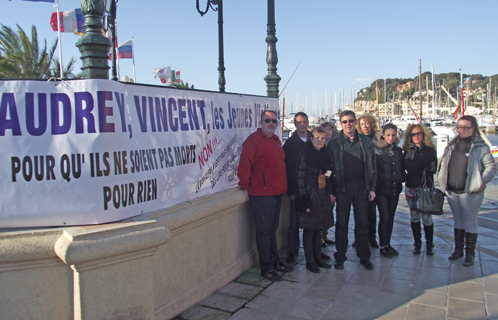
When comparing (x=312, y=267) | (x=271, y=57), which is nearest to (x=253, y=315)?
(x=312, y=267)

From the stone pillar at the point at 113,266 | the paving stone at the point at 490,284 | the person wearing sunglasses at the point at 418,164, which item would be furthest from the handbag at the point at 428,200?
the stone pillar at the point at 113,266

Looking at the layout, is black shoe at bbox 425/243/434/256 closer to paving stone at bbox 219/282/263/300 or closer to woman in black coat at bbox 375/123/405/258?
woman in black coat at bbox 375/123/405/258

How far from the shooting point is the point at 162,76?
26.6 meters

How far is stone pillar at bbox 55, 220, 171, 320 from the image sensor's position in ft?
8.98

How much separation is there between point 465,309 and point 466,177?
1996 mm

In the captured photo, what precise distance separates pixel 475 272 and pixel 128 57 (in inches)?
659

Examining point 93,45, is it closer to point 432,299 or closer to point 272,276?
point 272,276

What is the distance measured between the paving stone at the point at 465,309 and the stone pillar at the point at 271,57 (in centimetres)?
394

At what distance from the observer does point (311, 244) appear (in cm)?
510

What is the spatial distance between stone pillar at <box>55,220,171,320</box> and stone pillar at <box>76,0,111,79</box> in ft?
4.09

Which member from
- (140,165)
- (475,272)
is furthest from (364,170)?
(140,165)

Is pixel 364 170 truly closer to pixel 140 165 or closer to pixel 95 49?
pixel 140 165

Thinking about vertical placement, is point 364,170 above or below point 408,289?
above

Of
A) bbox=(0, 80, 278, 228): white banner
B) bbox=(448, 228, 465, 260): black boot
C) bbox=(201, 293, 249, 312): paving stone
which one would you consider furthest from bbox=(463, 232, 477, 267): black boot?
bbox=(0, 80, 278, 228): white banner
